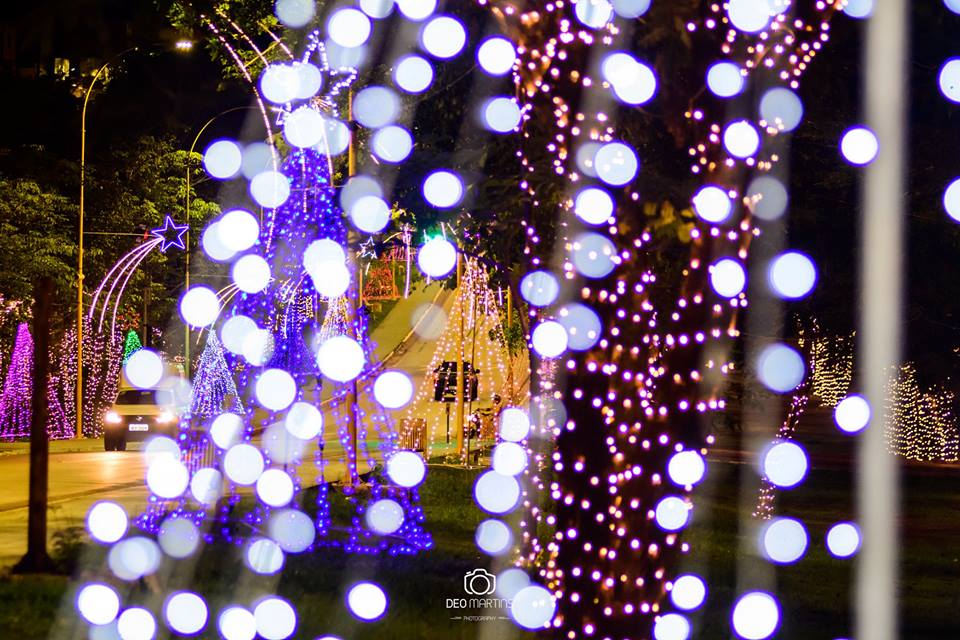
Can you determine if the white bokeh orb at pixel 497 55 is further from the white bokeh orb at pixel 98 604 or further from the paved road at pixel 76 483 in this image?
the paved road at pixel 76 483

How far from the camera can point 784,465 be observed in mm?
21594

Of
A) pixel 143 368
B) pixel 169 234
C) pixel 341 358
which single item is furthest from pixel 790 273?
pixel 143 368

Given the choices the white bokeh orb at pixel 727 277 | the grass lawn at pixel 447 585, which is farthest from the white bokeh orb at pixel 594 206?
the grass lawn at pixel 447 585

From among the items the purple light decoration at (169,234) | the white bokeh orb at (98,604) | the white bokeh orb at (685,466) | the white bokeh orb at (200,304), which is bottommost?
the white bokeh orb at (98,604)

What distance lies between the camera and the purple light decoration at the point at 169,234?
35.1 meters

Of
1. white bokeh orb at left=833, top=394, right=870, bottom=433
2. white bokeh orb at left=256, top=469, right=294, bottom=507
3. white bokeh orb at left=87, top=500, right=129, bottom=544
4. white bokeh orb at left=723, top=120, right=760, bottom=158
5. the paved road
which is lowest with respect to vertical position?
the paved road

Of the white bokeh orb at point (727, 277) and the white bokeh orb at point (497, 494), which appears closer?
the white bokeh orb at point (727, 277)

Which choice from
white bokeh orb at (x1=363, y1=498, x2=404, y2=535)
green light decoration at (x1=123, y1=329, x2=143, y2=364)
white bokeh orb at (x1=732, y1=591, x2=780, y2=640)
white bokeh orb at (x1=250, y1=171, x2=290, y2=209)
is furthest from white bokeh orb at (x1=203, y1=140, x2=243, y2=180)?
white bokeh orb at (x1=732, y1=591, x2=780, y2=640)

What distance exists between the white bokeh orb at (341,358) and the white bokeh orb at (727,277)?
794cm

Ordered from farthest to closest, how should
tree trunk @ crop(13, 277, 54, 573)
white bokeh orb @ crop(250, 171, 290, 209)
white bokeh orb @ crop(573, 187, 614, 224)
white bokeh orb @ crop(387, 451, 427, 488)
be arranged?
white bokeh orb @ crop(387, 451, 427, 488)
white bokeh orb @ crop(250, 171, 290, 209)
tree trunk @ crop(13, 277, 54, 573)
white bokeh orb @ crop(573, 187, 614, 224)

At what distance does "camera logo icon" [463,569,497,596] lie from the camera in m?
10.0

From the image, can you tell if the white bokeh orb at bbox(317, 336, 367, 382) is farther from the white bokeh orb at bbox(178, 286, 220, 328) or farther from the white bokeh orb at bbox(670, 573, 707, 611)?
the white bokeh orb at bbox(178, 286, 220, 328)

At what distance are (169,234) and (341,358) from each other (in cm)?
2974

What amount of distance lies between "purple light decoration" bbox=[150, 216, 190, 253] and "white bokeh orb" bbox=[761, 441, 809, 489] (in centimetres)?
1743
